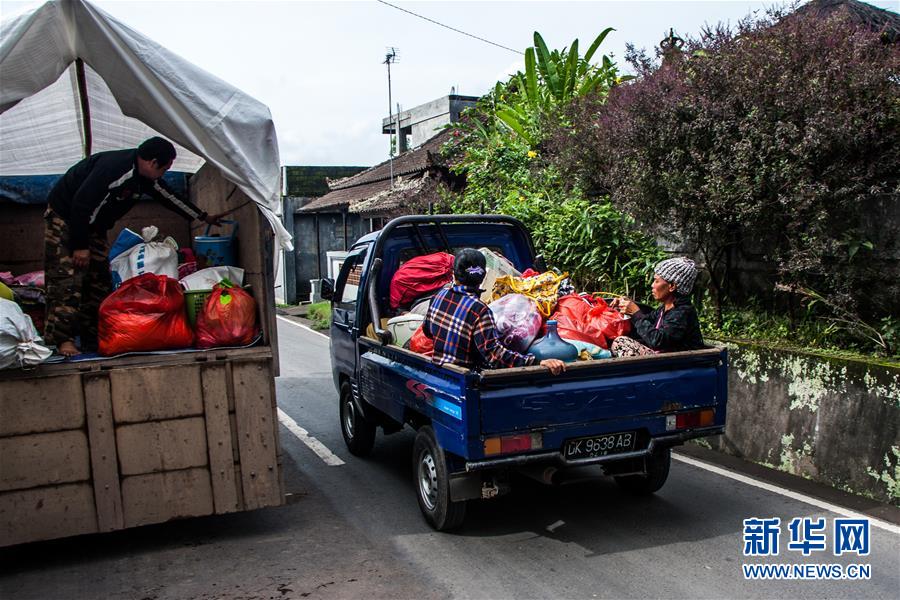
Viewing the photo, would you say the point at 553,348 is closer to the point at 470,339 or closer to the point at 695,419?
the point at 470,339

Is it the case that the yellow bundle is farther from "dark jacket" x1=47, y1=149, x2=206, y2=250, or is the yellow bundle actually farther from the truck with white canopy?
"dark jacket" x1=47, y1=149, x2=206, y2=250

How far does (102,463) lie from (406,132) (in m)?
28.0

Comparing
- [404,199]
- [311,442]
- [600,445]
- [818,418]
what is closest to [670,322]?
[600,445]

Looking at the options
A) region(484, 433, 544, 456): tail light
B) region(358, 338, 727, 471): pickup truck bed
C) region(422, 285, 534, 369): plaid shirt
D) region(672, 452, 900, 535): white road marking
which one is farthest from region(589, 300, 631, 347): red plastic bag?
region(672, 452, 900, 535): white road marking

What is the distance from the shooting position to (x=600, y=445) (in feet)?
15.5

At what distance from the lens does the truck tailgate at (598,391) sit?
4359 millimetres

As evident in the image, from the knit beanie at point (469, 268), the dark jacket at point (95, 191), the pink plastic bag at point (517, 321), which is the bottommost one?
the pink plastic bag at point (517, 321)

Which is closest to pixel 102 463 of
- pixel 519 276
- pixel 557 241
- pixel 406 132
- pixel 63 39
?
pixel 63 39

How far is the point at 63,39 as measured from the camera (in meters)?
4.80

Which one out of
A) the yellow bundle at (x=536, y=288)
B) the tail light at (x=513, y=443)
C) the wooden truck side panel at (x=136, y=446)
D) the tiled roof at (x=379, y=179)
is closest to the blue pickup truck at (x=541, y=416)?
the tail light at (x=513, y=443)

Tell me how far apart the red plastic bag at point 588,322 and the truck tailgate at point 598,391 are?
1.70 feet

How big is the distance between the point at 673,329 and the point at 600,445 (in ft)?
3.31

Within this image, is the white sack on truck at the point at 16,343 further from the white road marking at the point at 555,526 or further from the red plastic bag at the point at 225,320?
the white road marking at the point at 555,526

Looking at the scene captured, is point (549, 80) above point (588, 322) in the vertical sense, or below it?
above
